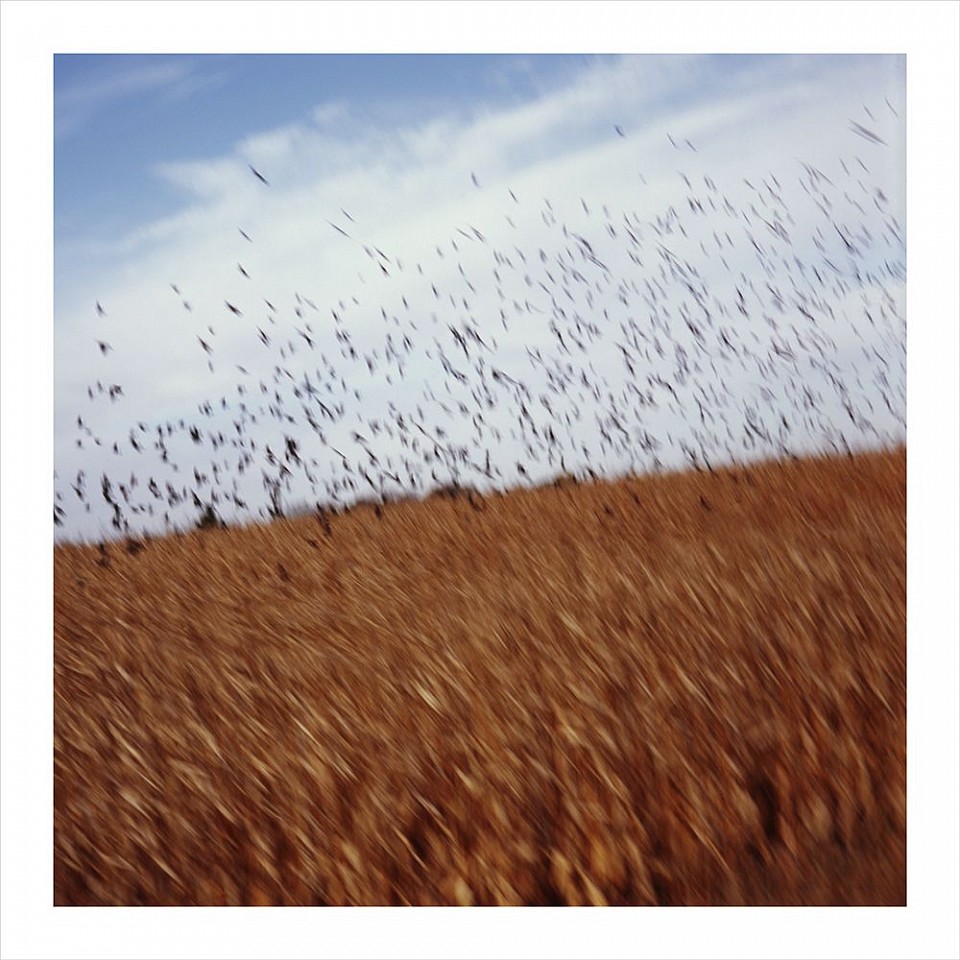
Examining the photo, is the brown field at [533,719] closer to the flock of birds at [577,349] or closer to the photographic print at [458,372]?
the photographic print at [458,372]

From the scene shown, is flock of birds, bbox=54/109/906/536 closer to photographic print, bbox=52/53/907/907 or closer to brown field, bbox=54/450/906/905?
photographic print, bbox=52/53/907/907

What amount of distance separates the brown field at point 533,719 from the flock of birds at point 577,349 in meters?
0.17

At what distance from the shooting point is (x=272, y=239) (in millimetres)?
2203

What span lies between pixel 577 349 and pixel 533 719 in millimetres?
904

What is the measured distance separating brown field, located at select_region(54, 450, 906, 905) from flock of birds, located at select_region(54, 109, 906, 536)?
6.7 inches

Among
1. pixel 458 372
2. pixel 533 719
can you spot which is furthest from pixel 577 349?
pixel 533 719

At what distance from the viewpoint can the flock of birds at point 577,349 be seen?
2.15 m

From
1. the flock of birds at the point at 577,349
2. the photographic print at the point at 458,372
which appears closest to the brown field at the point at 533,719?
the photographic print at the point at 458,372

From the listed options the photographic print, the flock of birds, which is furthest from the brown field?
the flock of birds

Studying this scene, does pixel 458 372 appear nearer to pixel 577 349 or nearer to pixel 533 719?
pixel 577 349

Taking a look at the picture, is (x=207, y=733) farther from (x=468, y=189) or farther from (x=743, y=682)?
(x=468, y=189)

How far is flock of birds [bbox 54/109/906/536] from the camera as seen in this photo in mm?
2148

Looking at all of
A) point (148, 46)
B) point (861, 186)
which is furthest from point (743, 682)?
point (148, 46)

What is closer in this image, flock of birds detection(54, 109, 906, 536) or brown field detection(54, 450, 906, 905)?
brown field detection(54, 450, 906, 905)
